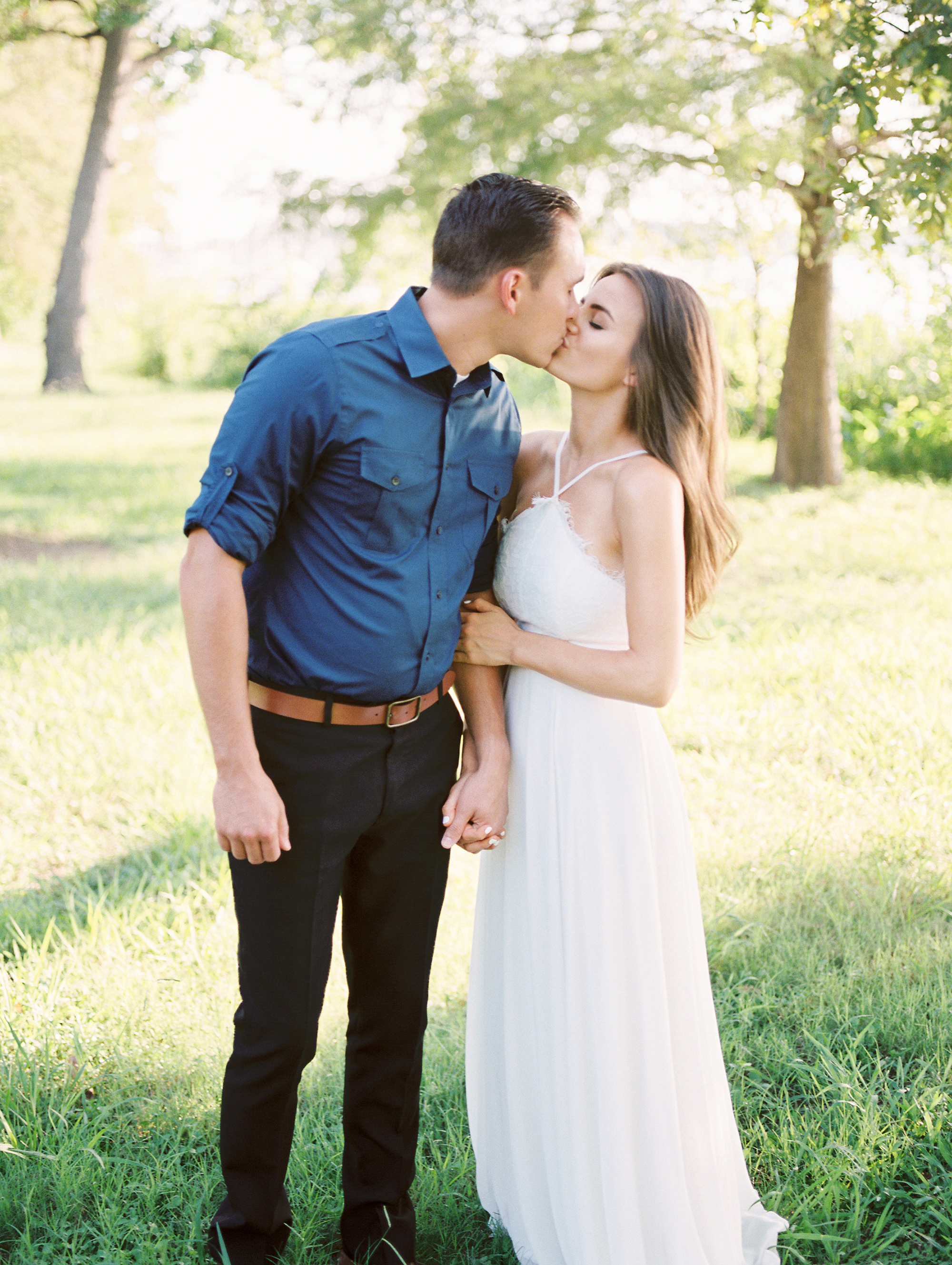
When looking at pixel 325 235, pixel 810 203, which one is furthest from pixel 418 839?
pixel 325 235

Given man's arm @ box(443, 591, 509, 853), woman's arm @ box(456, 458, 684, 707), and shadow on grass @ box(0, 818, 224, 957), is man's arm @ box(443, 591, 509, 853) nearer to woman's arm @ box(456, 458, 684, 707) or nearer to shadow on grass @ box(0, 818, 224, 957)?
woman's arm @ box(456, 458, 684, 707)

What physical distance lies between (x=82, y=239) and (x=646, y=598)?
73.5 ft

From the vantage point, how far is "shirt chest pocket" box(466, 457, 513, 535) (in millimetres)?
2248

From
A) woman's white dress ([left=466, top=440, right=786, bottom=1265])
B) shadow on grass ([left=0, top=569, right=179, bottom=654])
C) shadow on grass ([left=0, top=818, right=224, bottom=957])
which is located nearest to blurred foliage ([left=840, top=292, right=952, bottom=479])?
shadow on grass ([left=0, top=569, right=179, bottom=654])

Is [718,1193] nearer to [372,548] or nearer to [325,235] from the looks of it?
[372,548]

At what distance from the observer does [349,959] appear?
8.09 ft

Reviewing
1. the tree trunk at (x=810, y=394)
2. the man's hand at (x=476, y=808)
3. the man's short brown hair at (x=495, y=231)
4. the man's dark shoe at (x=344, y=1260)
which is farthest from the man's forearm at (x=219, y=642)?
the tree trunk at (x=810, y=394)

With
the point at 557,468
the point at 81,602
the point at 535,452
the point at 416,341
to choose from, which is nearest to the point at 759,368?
the point at 81,602

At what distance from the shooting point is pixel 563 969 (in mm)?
2330

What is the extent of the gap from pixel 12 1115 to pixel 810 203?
10280 millimetres

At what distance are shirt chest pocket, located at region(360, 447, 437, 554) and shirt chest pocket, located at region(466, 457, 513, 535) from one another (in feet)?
0.38

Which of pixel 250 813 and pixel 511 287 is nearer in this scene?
pixel 250 813

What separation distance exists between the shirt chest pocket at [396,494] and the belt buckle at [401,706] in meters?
0.29

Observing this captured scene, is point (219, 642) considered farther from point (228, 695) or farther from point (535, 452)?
point (535, 452)
